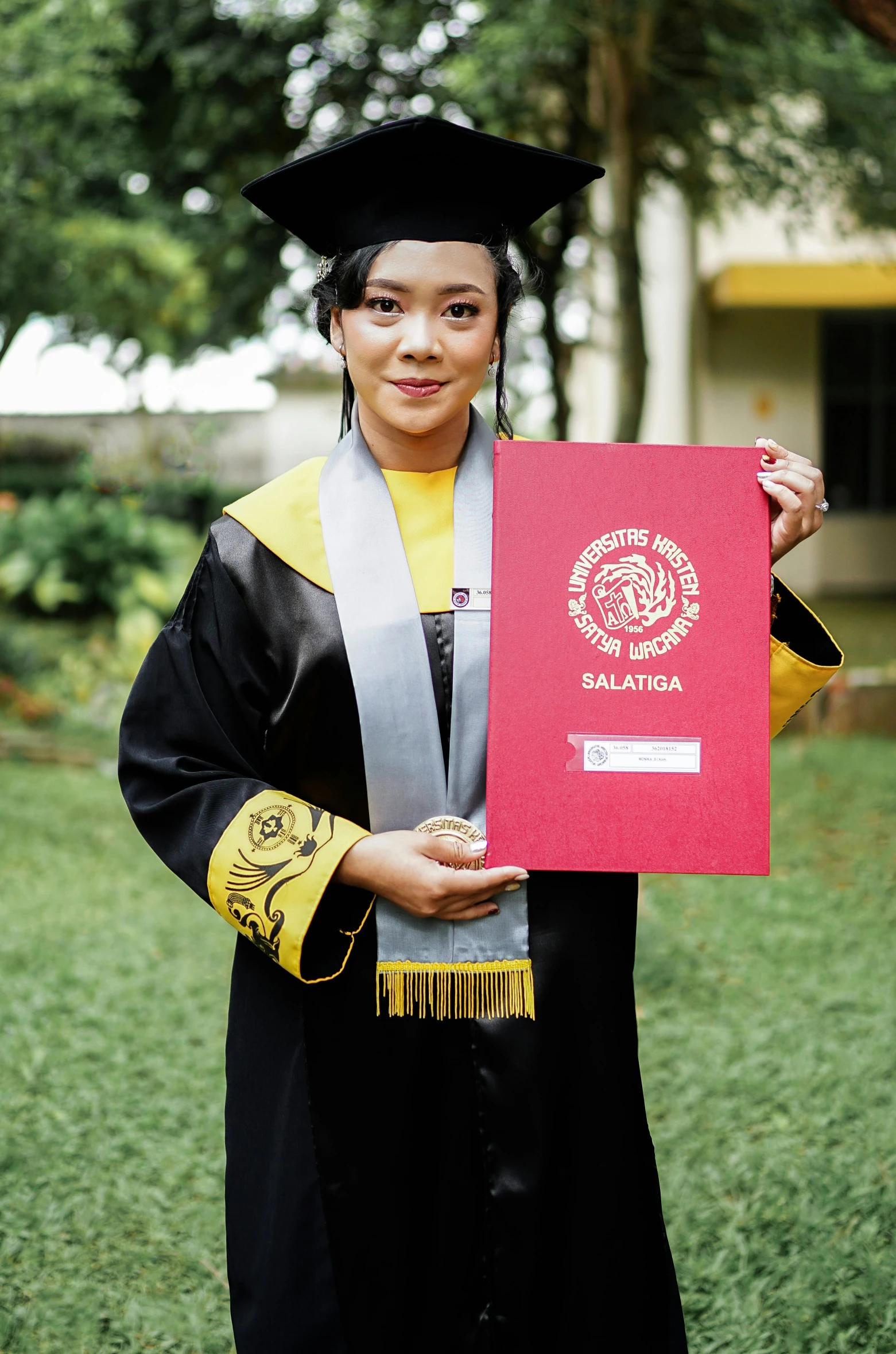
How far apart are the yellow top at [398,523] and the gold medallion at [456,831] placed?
0.28 m

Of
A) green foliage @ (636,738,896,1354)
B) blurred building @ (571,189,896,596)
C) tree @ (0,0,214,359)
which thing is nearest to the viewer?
green foliage @ (636,738,896,1354)

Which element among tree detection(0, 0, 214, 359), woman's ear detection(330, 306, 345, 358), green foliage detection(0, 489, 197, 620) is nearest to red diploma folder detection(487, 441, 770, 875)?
woman's ear detection(330, 306, 345, 358)

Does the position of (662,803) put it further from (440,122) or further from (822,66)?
(822,66)

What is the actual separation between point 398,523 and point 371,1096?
76 centimetres

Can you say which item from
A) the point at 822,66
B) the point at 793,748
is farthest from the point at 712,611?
the point at 793,748

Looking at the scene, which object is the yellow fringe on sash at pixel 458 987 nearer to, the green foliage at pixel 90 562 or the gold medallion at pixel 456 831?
the gold medallion at pixel 456 831

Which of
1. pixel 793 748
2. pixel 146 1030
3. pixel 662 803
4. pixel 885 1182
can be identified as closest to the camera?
pixel 662 803

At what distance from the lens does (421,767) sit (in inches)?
65.6

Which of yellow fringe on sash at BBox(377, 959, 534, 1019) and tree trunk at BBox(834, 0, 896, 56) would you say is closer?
yellow fringe on sash at BBox(377, 959, 534, 1019)

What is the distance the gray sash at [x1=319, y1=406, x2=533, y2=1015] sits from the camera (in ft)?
5.45

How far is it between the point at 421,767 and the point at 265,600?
11.8 inches

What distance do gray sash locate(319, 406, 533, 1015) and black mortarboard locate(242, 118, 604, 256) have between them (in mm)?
336

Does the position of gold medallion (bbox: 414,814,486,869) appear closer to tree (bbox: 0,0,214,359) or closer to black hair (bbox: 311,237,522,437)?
black hair (bbox: 311,237,522,437)

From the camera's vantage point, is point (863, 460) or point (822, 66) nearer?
point (822, 66)
